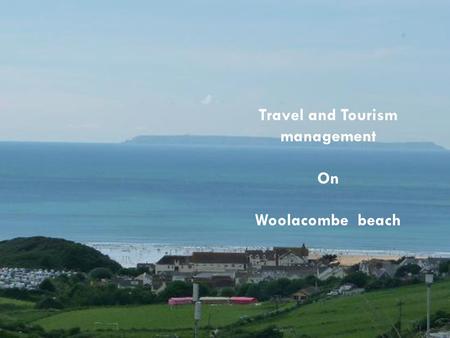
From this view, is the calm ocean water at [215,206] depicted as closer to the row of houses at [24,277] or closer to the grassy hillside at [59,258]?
the grassy hillside at [59,258]

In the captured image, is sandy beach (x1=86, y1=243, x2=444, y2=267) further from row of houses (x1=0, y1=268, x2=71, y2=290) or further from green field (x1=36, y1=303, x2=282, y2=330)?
green field (x1=36, y1=303, x2=282, y2=330)

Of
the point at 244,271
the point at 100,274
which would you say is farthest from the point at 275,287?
the point at 100,274

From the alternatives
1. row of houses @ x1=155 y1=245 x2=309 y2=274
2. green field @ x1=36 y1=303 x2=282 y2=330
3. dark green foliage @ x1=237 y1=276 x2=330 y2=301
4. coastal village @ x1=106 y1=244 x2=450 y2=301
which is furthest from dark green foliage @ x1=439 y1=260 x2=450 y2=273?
green field @ x1=36 y1=303 x2=282 y2=330

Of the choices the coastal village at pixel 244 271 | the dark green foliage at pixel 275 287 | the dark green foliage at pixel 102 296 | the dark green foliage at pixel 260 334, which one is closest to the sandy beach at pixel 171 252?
the coastal village at pixel 244 271

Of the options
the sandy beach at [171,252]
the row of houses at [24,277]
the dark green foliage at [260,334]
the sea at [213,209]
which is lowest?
the dark green foliage at [260,334]

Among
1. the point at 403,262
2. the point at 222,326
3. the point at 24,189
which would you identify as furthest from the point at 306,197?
the point at 222,326

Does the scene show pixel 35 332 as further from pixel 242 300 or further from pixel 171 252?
pixel 171 252
